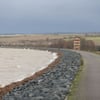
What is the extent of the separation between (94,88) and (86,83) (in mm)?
1713

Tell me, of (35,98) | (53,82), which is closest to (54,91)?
(35,98)

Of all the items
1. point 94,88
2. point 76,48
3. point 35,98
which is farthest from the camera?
point 76,48

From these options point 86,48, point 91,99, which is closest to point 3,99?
point 91,99

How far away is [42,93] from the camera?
14.9m

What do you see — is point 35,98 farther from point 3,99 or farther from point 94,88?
point 94,88

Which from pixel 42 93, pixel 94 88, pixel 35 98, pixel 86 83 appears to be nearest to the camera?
pixel 35 98

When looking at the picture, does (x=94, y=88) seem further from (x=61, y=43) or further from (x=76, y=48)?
(x=61, y=43)

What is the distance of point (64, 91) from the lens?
15500mm

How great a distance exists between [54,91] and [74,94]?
0.72m

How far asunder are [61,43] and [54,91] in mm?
74400

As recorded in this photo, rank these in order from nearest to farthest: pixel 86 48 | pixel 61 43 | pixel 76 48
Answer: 1. pixel 76 48
2. pixel 86 48
3. pixel 61 43

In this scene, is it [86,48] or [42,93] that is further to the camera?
[86,48]

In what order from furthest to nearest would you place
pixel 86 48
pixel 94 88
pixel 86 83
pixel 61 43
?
pixel 61 43 < pixel 86 48 < pixel 86 83 < pixel 94 88

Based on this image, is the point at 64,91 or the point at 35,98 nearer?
the point at 35,98
